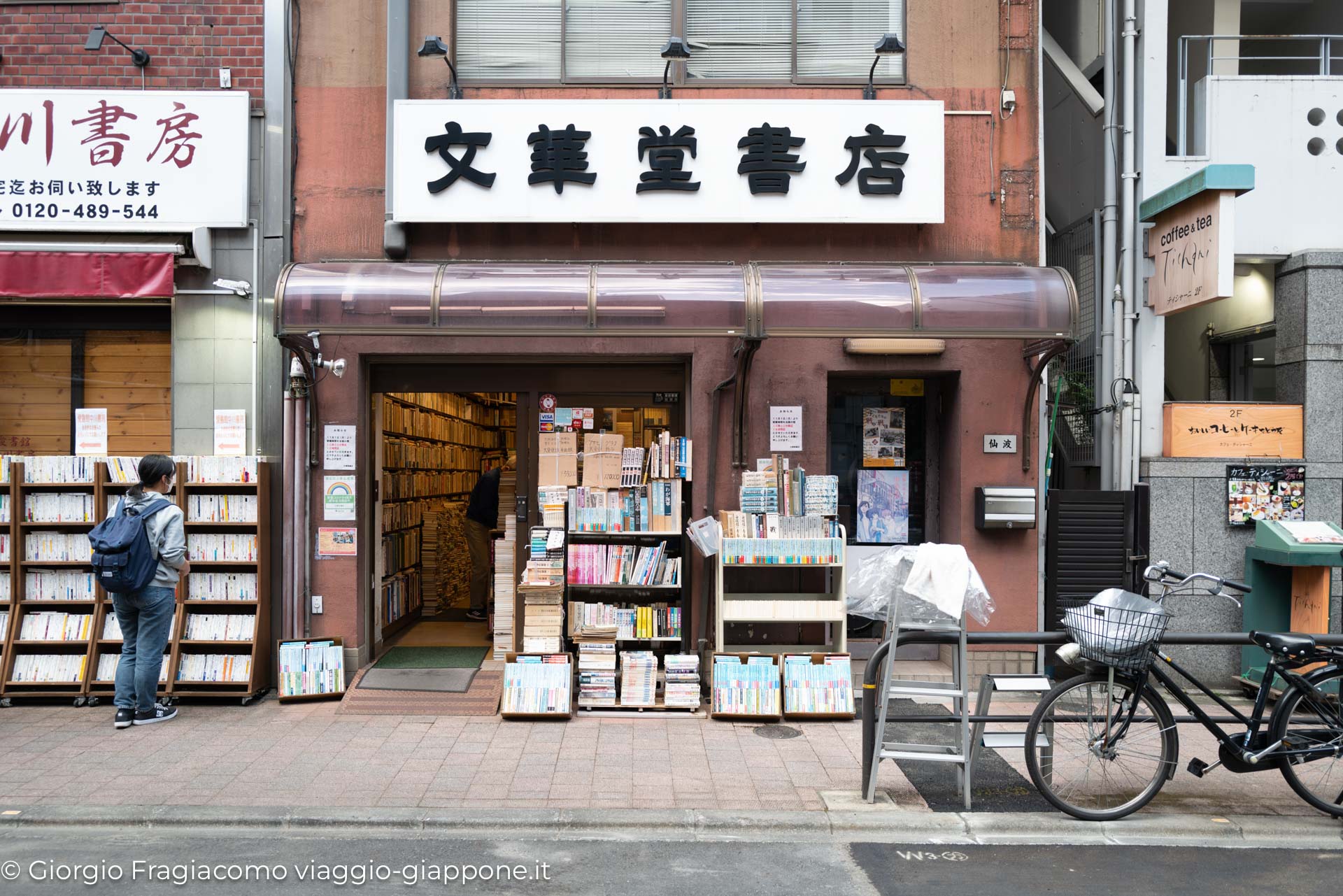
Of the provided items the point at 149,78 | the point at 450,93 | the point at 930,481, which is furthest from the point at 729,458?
the point at 149,78

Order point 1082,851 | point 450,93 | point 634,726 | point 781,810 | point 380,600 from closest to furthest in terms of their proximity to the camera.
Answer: point 1082,851
point 781,810
point 634,726
point 450,93
point 380,600

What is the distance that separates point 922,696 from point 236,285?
6.95 m

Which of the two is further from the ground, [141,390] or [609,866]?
[141,390]

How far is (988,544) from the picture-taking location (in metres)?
8.88

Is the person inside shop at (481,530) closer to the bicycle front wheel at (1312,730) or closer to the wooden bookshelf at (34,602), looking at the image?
the wooden bookshelf at (34,602)

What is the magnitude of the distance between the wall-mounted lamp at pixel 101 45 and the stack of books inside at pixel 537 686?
6609 mm

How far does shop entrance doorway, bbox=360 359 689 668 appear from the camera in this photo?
9.18 m

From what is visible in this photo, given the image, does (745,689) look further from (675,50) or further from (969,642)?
(675,50)

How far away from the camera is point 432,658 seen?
9.39 metres

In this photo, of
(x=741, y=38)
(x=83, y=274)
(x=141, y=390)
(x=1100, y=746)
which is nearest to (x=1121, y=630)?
(x=1100, y=746)

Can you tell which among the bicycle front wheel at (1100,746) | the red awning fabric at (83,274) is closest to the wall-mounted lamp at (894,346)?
the bicycle front wheel at (1100,746)

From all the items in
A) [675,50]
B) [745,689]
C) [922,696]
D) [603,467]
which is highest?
[675,50]

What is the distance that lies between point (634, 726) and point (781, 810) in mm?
2138

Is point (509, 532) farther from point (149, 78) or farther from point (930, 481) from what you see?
point (149, 78)
